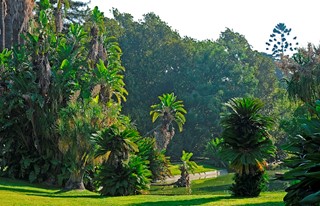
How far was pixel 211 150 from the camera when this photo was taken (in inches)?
1980

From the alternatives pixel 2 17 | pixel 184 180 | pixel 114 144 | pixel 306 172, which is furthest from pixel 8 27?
pixel 306 172

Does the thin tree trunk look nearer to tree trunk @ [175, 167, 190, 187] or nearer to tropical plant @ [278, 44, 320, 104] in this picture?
tree trunk @ [175, 167, 190, 187]

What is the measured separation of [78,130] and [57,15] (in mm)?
11883

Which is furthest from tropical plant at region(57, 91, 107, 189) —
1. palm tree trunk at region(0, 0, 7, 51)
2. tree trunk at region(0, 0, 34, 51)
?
tree trunk at region(0, 0, 34, 51)

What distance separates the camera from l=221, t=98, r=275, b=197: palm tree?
1752cm

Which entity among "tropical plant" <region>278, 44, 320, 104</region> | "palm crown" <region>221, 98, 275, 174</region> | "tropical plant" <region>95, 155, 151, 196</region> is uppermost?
"tropical plant" <region>278, 44, 320, 104</region>

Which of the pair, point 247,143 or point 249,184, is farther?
point 249,184

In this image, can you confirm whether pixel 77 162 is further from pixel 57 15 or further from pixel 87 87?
pixel 57 15

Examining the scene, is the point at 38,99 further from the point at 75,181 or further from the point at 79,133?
the point at 75,181

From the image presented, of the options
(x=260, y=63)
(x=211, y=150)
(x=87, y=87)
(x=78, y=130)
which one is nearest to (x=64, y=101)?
(x=87, y=87)

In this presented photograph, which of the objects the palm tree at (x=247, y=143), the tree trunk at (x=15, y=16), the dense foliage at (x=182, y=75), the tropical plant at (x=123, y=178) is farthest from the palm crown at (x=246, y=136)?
the dense foliage at (x=182, y=75)

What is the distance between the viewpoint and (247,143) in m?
17.5

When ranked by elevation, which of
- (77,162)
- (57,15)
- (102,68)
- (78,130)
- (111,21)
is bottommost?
(77,162)

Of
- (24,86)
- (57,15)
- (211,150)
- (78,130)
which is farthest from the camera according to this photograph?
(211,150)
